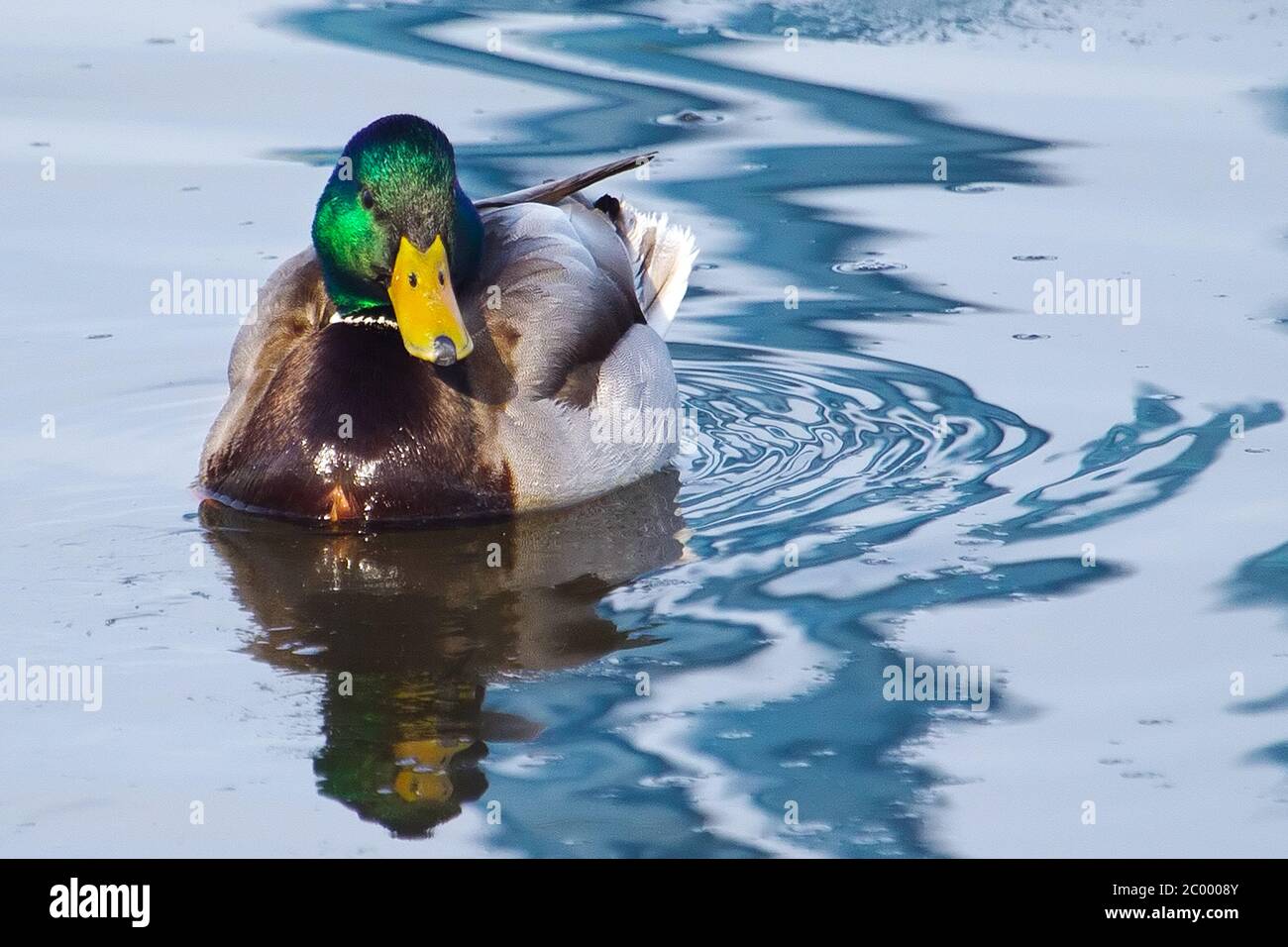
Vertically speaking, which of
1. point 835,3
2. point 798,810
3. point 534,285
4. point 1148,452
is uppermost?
point 835,3

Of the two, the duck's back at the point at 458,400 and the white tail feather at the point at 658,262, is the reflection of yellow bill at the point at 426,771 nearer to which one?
the duck's back at the point at 458,400

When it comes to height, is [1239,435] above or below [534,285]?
below

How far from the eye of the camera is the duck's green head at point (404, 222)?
24.7ft

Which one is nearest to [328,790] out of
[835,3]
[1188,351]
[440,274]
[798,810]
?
[798,810]

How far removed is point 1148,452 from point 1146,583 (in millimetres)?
1235

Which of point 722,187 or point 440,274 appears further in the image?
point 722,187

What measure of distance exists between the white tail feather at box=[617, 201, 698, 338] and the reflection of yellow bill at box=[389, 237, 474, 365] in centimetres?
174

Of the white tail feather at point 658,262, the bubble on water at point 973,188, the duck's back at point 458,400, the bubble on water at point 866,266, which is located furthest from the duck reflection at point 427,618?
the bubble on water at point 973,188

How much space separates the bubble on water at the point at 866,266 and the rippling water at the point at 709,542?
0.10 ft

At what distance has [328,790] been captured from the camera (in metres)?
5.65

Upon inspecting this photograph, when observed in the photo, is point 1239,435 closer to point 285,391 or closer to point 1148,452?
point 1148,452

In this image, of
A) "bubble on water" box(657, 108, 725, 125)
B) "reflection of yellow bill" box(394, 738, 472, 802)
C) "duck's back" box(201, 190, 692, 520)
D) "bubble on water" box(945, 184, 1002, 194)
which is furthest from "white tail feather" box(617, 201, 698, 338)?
"reflection of yellow bill" box(394, 738, 472, 802)

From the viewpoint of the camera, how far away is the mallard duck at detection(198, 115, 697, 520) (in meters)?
7.63

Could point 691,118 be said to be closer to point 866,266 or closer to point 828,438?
point 866,266
